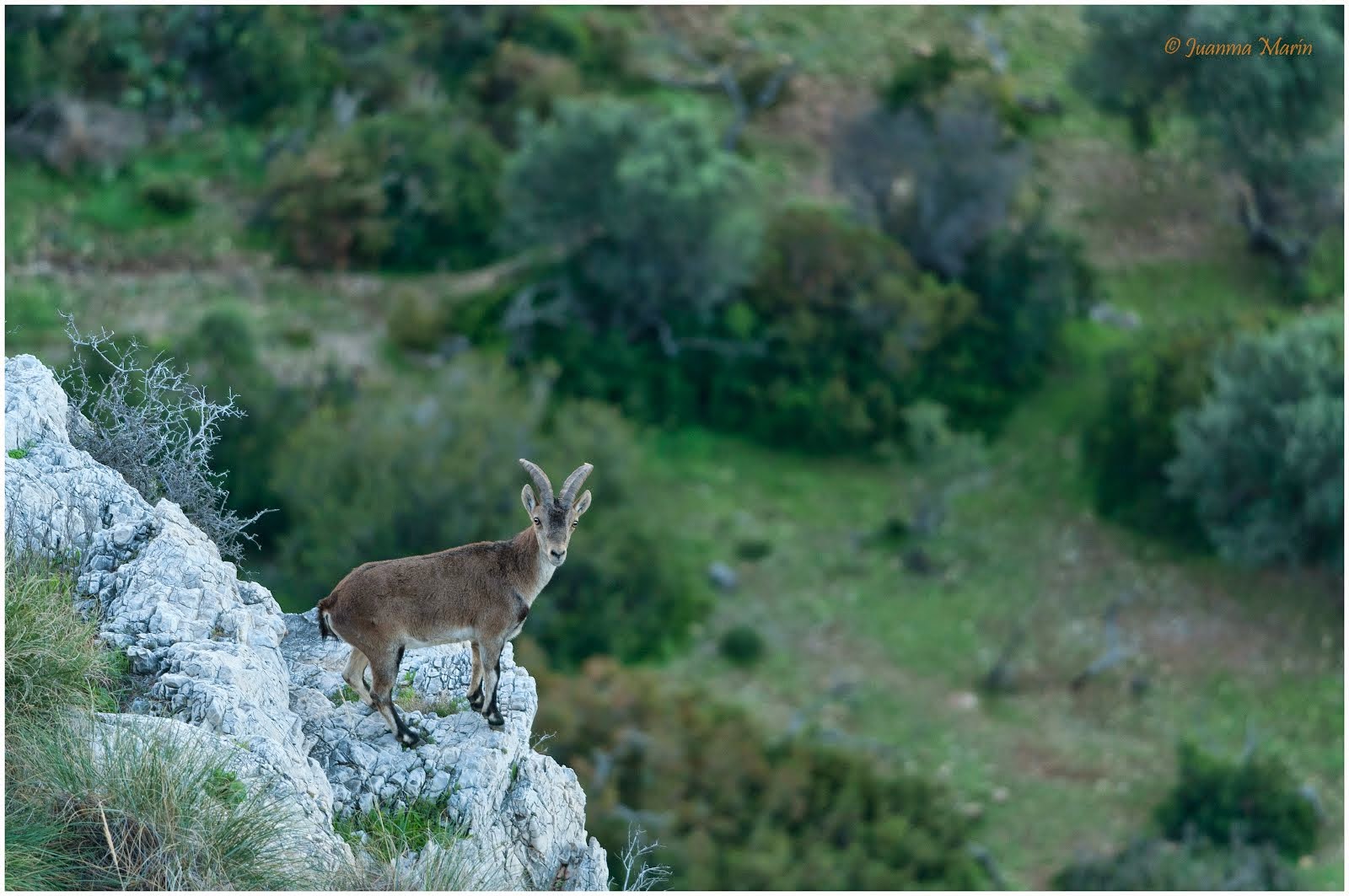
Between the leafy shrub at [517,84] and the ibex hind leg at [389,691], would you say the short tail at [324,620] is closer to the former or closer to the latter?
the ibex hind leg at [389,691]

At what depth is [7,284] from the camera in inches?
1800

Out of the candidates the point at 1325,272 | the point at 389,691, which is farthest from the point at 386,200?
the point at 389,691

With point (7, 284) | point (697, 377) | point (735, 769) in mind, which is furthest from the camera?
point (697, 377)

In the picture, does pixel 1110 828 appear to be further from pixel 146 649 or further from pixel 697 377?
pixel 146 649

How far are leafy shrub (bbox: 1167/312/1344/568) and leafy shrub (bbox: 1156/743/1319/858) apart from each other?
24.8 feet

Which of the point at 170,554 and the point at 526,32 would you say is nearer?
the point at 170,554

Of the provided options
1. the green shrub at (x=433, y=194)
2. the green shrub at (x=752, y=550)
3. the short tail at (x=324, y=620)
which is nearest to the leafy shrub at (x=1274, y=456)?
the green shrub at (x=752, y=550)

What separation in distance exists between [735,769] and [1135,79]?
30808 millimetres

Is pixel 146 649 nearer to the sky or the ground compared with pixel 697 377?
nearer to the sky

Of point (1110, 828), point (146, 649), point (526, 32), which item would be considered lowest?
point (1110, 828)

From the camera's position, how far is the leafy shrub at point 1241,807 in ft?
115

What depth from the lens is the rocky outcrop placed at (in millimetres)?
14031

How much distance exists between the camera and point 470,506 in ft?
131

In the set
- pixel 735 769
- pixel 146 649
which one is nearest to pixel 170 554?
pixel 146 649
